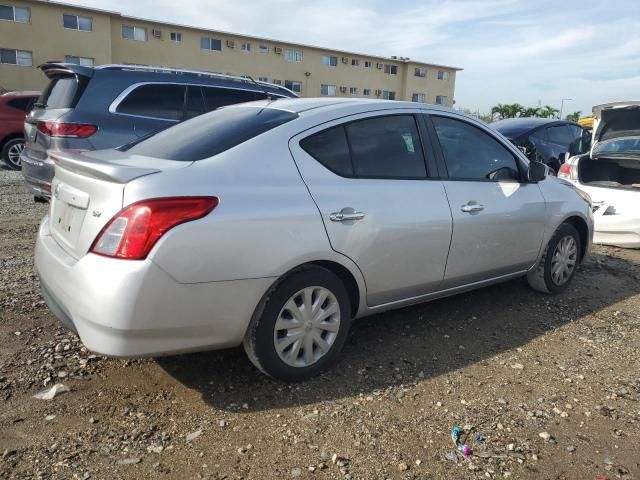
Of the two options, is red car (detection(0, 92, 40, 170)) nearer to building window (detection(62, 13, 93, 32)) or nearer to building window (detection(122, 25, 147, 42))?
building window (detection(62, 13, 93, 32))

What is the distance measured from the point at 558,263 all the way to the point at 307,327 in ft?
9.07

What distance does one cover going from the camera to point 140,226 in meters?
2.37

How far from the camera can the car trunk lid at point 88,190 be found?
8.15 feet

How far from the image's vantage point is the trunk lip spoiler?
8.20ft

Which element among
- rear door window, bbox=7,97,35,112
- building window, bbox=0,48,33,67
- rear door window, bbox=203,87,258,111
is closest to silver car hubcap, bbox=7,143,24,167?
rear door window, bbox=7,97,35,112

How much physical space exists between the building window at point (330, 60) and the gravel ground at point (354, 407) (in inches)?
1537

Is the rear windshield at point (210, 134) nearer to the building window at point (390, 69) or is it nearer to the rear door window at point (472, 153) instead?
the rear door window at point (472, 153)

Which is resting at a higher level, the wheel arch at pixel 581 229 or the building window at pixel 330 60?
the building window at pixel 330 60

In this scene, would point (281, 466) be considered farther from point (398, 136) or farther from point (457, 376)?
point (398, 136)

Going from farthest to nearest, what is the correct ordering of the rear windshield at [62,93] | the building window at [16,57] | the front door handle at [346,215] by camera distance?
1. the building window at [16,57]
2. the rear windshield at [62,93]
3. the front door handle at [346,215]

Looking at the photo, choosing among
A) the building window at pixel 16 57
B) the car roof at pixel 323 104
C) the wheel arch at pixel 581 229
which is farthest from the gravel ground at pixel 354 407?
the building window at pixel 16 57

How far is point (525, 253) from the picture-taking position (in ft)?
13.9

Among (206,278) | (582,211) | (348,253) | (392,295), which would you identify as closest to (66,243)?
(206,278)

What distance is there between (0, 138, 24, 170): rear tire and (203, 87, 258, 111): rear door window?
6295 millimetres
